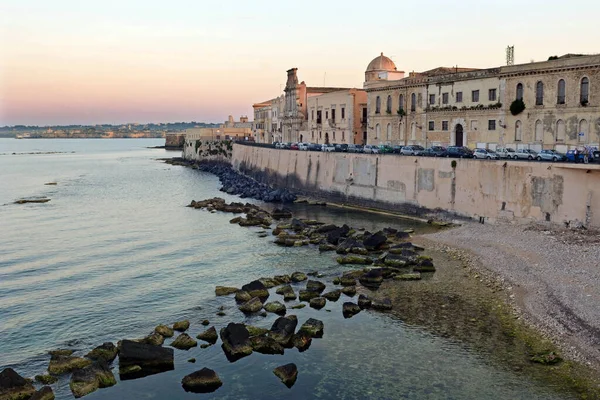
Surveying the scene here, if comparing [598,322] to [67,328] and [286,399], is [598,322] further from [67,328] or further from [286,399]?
[67,328]

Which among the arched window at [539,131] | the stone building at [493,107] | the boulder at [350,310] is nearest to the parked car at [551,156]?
the stone building at [493,107]

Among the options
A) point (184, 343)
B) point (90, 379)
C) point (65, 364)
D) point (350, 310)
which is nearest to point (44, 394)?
point (90, 379)

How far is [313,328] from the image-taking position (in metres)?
20.2

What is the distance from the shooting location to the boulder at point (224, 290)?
25.0m

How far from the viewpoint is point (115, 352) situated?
18.5 m

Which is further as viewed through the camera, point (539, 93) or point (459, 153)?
point (539, 93)

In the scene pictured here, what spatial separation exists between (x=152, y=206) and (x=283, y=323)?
3706cm

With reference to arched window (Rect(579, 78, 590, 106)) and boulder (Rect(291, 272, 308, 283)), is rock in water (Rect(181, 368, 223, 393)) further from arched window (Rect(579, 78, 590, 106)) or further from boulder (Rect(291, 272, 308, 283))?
arched window (Rect(579, 78, 590, 106))

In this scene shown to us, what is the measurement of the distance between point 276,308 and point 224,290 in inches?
140

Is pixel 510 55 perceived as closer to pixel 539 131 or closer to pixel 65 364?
pixel 539 131

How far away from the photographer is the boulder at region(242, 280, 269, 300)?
24.5 meters

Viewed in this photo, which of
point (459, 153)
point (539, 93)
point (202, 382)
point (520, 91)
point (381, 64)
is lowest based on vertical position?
point (202, 382)

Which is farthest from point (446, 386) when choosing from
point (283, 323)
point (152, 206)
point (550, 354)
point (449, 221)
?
point (152, 206)

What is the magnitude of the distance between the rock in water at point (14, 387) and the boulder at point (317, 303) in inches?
437
